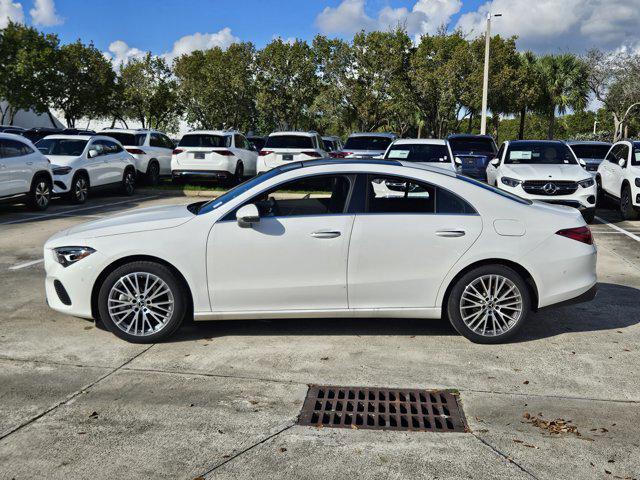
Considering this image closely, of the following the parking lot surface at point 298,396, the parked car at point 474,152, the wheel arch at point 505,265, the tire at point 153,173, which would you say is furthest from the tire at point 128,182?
the wheel arch at point 505,265

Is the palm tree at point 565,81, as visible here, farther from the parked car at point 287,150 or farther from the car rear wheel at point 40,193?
the car rear wheel at point 40,193

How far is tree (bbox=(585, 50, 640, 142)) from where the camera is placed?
136 feet

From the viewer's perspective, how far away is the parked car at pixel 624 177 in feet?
44.5

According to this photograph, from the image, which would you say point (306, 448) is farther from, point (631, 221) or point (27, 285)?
point (631, 221)

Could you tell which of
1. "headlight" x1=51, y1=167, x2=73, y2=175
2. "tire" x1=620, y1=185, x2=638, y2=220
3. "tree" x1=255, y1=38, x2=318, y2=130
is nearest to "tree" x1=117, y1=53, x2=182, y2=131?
"tree" x1=255, y1=38, x2=318, y2=130

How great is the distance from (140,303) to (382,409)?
2.30 meters

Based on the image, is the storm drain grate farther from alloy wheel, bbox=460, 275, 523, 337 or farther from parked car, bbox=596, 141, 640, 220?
parked car, bbox=596, 141, 640, 220

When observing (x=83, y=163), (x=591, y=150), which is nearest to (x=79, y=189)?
(x=83, y=163)

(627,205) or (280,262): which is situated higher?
(280,262)

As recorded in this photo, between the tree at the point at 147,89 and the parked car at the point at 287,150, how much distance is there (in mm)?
28782

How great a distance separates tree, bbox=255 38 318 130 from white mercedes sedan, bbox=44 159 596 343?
120 ft

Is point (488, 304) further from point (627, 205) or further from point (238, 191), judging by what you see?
point (627, 205)

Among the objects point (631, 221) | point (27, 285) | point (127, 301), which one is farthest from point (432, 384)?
point (631, 221)

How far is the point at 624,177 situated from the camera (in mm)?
14055
